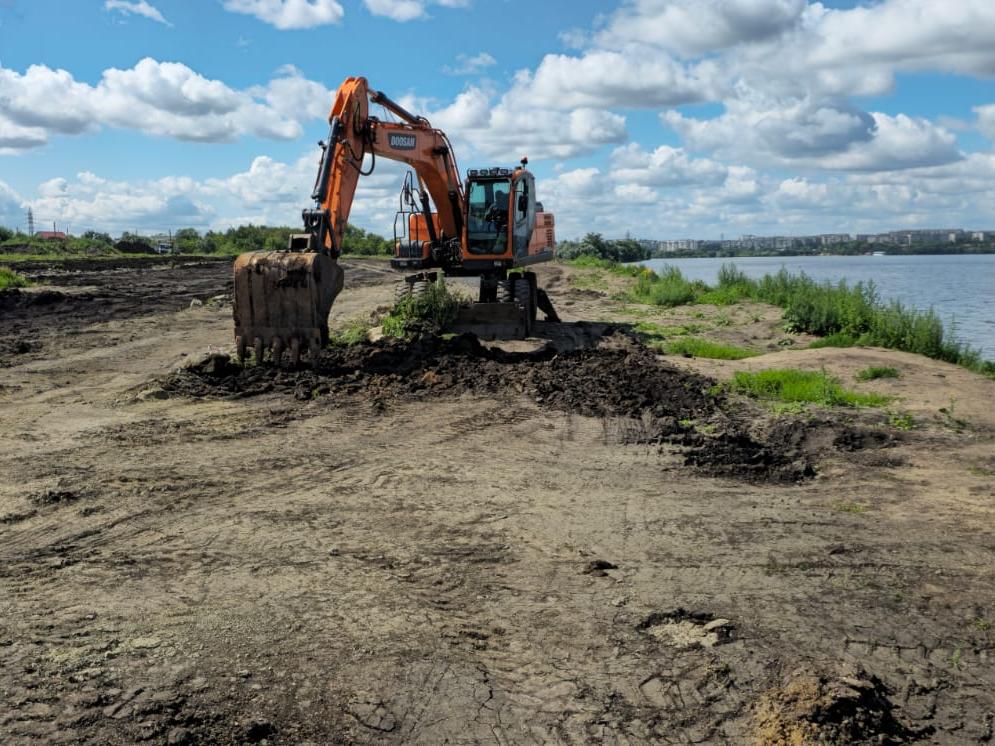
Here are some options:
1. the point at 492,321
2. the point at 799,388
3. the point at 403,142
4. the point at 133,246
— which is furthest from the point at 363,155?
the point at 133,246

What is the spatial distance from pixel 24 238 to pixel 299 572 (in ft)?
196

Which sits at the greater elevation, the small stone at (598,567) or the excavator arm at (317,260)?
the excavator arm at (317,260)

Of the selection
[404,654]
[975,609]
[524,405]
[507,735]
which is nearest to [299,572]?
[404,654]

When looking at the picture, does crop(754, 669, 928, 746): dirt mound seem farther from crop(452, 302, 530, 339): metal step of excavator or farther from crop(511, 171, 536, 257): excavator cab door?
crop(511, 171, 536, 257): excavator cab door

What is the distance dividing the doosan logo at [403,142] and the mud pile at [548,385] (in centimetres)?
332

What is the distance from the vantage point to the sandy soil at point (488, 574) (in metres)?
3.75

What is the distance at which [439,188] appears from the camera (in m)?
15.7

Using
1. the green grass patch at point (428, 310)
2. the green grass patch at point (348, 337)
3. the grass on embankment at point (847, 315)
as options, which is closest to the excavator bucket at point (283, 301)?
the green grass patch at point (348, 337)

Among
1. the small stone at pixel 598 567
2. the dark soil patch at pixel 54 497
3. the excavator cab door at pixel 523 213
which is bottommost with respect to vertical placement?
the small stone at pixel 598 567

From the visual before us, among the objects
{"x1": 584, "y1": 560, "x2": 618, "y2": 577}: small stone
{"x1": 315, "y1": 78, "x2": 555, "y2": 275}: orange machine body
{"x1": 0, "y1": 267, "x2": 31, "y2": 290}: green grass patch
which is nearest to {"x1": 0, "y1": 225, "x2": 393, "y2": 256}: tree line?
{"x1": 0, "y1": 267, "x2": 31, "y2": 290}: green grass patch

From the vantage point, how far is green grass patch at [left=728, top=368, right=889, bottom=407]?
10.0 meters

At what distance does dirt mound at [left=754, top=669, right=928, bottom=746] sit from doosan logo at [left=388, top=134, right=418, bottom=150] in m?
11.7

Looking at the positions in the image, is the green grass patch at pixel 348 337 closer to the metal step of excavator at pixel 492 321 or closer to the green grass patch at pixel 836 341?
the metal step of excavator at pixel 492 321

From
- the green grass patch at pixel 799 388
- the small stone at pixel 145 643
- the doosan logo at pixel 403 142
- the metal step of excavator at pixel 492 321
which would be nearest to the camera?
the small stone at pixel 145 643
